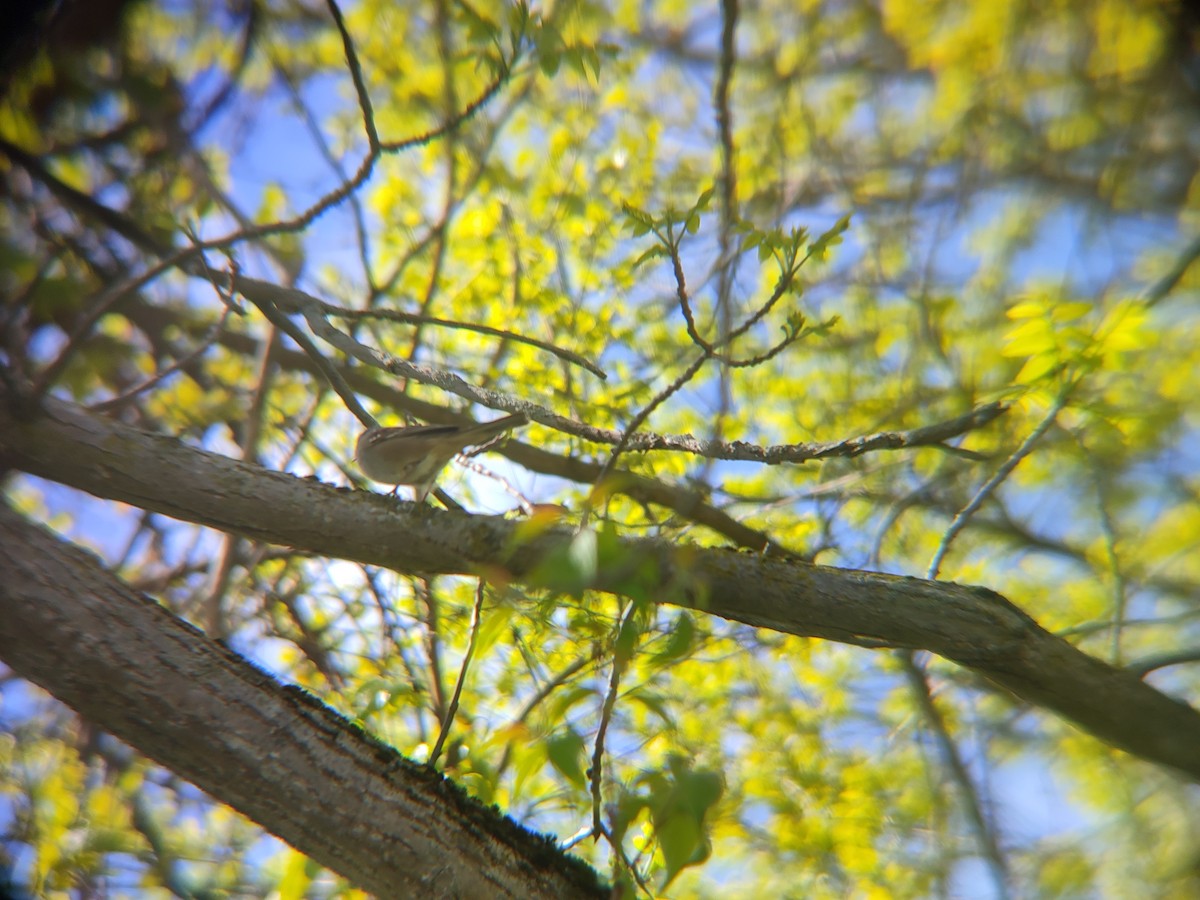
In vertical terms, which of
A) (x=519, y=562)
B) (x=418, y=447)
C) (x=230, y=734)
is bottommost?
(x=230, y=734)

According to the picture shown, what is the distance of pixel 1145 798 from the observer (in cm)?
370

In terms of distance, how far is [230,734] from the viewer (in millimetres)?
2148

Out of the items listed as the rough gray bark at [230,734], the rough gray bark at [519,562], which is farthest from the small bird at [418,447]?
the rough gray bark at [230,734]

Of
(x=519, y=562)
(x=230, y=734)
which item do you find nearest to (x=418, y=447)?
(x=519, y=562)

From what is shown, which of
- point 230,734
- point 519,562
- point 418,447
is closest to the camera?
point 230,734

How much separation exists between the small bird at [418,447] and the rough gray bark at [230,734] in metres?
1.10

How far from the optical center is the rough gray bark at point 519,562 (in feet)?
7.83

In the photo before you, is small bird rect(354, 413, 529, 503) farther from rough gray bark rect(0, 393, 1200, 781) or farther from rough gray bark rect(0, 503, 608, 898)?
rough gray bark rect(0, 503, 608, 898)

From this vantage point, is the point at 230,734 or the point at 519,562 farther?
the point at 519,562

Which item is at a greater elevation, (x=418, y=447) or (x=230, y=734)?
(x=418, y=447)

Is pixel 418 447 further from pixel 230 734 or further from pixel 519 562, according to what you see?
pixel 230 734

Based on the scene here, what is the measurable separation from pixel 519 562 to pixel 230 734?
3.06ft

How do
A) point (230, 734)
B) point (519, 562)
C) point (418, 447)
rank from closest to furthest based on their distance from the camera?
point (230, 734) < point (519, 562) < point (418, 447)

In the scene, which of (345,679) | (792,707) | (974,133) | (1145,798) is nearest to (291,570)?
(345,679)
